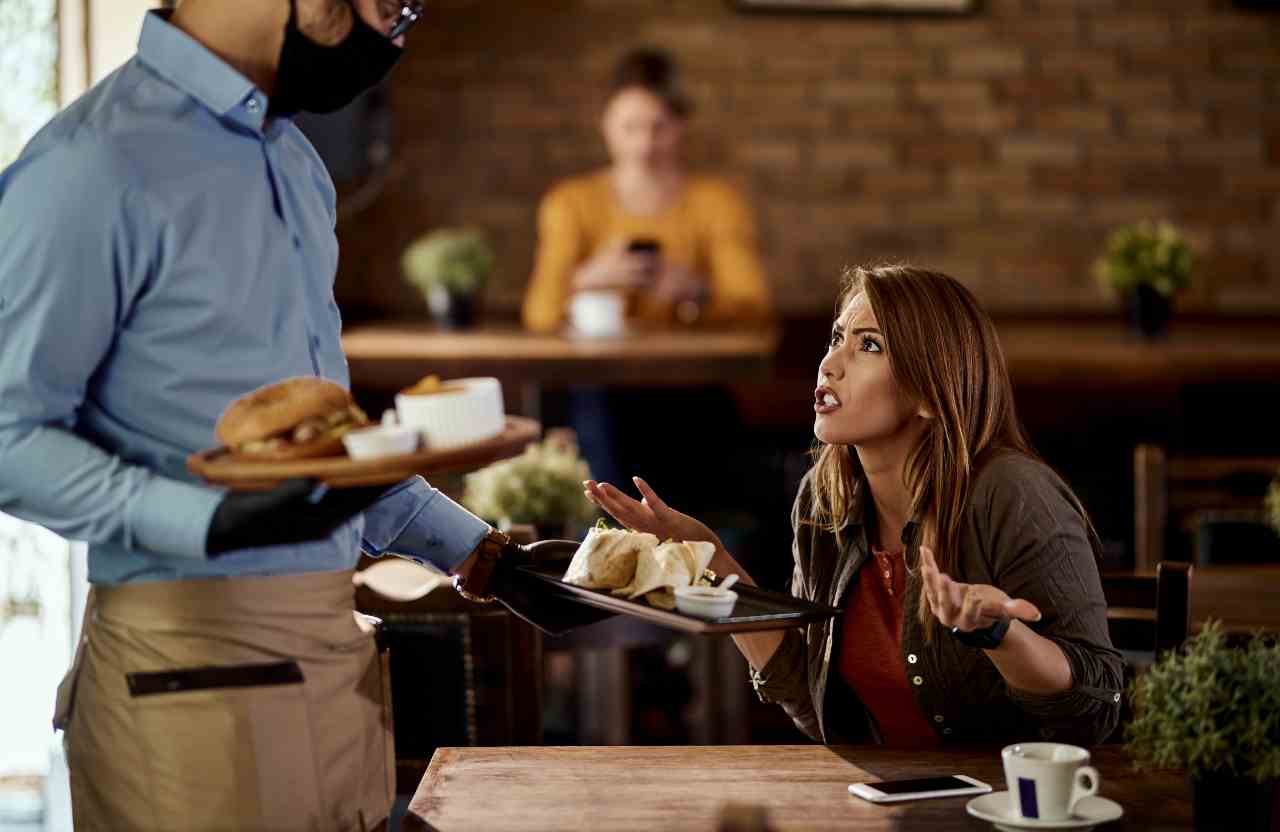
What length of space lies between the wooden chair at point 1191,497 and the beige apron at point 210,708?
2.19 m

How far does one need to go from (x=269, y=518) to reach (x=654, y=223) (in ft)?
14.1

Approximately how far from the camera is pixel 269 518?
4.55 ft

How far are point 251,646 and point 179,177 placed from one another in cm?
42

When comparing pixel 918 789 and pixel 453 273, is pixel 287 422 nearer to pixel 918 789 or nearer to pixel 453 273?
pixel 918 789

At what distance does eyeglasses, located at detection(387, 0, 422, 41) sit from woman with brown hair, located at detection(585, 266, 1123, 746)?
2.03 feet

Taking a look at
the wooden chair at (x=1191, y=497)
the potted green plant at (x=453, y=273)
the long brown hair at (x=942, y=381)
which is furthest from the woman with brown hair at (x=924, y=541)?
the potted green plant at (x=453, y=273)

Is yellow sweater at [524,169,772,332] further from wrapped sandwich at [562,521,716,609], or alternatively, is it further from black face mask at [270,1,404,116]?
black face mask at [270,1,404,116]

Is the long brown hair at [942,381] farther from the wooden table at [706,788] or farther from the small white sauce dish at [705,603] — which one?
the small white sauce dish at [705,603]

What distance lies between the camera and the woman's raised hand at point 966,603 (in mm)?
1683

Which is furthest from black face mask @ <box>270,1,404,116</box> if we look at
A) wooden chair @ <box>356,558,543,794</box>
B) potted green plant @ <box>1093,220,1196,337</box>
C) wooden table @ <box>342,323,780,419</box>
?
potted green plant @ <box>1093,220,1196,337</box>

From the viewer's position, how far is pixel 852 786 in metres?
1.72

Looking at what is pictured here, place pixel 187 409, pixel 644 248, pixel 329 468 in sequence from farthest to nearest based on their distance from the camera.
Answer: pixel 644 248, pixel 187 409, pixel 329 468

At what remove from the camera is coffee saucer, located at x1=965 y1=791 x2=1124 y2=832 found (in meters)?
1.56

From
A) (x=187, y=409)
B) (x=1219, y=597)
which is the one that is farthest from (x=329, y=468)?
(x=1219, y=597)
